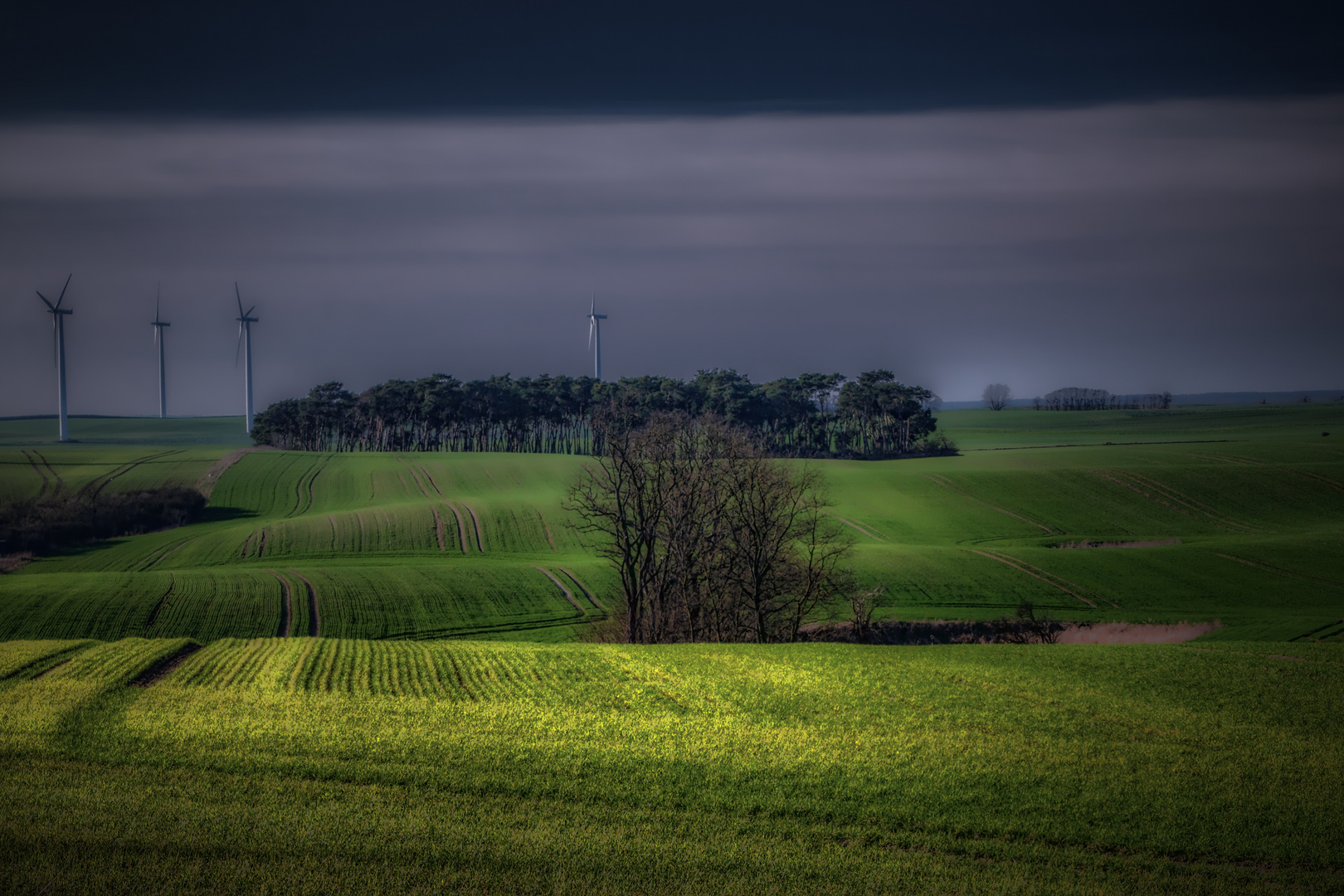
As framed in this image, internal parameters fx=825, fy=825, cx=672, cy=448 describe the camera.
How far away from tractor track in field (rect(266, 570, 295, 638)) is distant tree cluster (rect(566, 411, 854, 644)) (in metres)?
17.4

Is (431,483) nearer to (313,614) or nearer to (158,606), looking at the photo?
(313,614)

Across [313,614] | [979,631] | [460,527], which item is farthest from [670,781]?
[460,527]

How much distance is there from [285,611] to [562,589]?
16.5 m

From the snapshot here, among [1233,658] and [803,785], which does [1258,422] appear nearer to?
[1233,658]

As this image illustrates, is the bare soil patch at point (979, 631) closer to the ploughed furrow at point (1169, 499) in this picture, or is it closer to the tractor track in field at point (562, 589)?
the tractor track in field at point (562, 589)

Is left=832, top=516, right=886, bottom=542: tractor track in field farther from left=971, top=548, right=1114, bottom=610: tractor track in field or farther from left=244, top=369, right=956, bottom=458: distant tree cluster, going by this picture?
left=244, top=369, right=956, bottom=458: distant tree cluster

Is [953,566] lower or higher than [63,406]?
lower

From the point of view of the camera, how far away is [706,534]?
45188 millimetres

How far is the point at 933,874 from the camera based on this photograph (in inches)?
471

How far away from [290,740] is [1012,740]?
14783 mm

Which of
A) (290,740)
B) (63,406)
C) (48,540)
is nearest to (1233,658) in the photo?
(290,740)

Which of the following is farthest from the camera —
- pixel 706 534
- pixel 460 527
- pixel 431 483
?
pixel 431 483

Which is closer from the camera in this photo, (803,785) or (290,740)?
(803,785)

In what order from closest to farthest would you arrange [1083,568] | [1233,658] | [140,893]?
1. [140,893]
2. [1233,658]
3. [1083,568]
